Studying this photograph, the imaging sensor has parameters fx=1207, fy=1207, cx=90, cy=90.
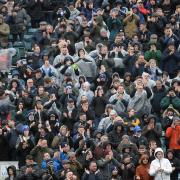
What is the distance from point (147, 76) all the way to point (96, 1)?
291 inches

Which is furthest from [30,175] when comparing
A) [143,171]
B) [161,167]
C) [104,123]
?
[161,167]

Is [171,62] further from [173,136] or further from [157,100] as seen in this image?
[173,136]

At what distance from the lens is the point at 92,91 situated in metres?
35.0

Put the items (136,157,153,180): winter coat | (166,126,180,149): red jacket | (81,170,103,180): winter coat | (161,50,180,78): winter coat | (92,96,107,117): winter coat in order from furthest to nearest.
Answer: (161,50,180,78): winter coat → (92,96,107,117): winter coat → (166,126,180,149): red jacket → (136,157,153,180): winter coat → (81,170,103,180): winter coat

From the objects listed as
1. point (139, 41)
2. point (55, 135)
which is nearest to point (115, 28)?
point (139, 41)

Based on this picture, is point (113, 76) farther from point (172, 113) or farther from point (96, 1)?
point (96, 1)

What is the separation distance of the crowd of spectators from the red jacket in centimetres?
3

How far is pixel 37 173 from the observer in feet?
102

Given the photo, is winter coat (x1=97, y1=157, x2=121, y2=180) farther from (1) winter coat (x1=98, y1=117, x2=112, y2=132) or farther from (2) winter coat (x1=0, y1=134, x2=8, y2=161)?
(2) winter coat (x1=0, y1=134, x2=8, y2=161)

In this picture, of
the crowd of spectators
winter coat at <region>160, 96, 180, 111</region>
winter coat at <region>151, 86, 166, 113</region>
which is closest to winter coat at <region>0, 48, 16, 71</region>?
the crowd of spectators

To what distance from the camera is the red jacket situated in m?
32.5

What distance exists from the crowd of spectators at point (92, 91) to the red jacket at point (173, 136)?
27 millimetres

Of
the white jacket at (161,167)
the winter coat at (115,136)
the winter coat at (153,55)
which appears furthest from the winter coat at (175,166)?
the winter coat at (153,55)

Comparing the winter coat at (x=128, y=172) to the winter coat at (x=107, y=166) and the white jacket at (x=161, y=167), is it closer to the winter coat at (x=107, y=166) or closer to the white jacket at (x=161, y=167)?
the winter coat at (x=107, y=166)
